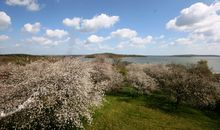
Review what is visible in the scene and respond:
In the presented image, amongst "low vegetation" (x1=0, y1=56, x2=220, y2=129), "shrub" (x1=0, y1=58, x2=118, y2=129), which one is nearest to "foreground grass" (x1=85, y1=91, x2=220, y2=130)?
"low vegetation" (x1=0, y1=56, x2=220, y2=129)

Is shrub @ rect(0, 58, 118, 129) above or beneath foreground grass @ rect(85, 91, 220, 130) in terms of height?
above

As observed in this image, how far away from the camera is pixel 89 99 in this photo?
26.7 metres

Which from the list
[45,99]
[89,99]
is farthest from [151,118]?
[45,99]

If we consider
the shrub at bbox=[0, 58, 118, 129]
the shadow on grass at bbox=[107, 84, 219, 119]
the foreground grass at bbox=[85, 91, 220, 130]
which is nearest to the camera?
the shrub at bbox=[0, 58, 118, 129]

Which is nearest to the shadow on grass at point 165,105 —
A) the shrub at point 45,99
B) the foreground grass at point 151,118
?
the foreground grass at point 151,118

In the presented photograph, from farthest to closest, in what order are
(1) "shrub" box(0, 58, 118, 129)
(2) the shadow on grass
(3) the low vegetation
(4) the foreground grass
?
(2) the shadow on grass, (4) the foreground grass, (3) the low vegetation, (1) "shrub" box(0, 58, 118, 129)

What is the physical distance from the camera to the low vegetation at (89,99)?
21984 mm

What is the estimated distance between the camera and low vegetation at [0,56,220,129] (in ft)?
72.1

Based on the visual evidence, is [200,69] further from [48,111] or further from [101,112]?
[48,111]

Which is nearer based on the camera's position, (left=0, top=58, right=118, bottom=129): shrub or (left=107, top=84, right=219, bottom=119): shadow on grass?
(left=0, top=58, right=118, bottom=129): shrub

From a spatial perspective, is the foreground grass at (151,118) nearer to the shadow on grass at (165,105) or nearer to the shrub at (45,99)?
the shadow on grass at (165,105)

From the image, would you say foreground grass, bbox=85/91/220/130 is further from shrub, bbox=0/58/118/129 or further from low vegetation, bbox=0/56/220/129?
shrub, bbox=0/58/118/129

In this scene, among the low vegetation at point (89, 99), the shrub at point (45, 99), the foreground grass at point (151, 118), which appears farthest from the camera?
the foreground grass at point (151, 118)

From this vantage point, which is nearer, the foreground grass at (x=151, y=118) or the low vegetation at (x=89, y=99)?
the low vegetation at (x=89, y=99)
